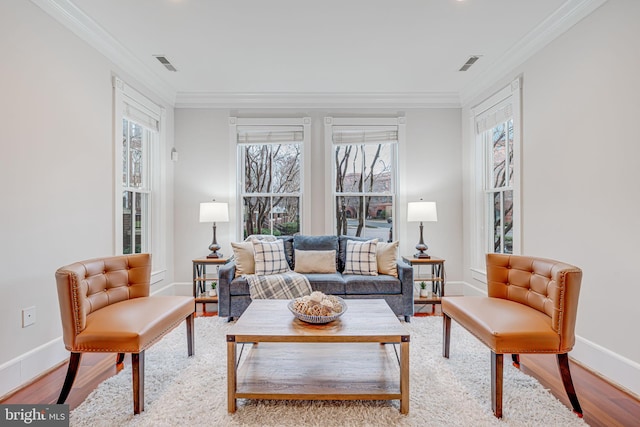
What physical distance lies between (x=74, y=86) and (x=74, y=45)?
335 millimetres

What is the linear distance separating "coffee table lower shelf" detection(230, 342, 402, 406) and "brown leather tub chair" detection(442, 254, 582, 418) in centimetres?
59

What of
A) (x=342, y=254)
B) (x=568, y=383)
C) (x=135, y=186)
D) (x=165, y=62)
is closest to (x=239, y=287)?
(x=342, y=254)

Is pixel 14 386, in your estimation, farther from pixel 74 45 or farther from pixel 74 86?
pixel 74 45

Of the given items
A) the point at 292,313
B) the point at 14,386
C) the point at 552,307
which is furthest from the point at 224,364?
the point at 552,307

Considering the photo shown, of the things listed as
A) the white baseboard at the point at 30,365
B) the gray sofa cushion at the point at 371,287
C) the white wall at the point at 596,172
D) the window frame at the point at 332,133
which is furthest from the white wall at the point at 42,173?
the white wall at the point at 596,172

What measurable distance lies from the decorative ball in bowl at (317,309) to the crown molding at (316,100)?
Result: 9.70 feet

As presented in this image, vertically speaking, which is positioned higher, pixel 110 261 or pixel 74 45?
pixel 74 45

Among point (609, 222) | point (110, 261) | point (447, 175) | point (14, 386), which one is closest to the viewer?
point (14, 386)

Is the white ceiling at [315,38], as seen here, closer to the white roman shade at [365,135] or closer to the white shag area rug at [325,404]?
the white roman shade at [365,135]

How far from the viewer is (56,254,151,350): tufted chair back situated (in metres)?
1.85

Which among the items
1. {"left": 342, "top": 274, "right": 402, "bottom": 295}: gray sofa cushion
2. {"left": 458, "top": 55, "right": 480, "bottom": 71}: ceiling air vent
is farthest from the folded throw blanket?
{"left": 458, "top": 55, "right": 480, "bottom": 71}: ceiling air vent

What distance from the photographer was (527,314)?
2.04 m

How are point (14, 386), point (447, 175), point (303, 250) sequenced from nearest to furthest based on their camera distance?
point (14, 386) → point (303, 250) → point (447, 175)

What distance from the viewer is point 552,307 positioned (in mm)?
1918
